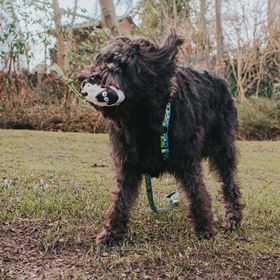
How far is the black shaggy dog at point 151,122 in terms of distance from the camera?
311cm

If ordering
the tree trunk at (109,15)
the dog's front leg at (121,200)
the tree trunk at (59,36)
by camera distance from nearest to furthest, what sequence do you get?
the dog's front leg at (121,200) → the tree trunk at (109,15) → the tree trunk at (59,36)

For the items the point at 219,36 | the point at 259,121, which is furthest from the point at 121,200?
the point at 219,36

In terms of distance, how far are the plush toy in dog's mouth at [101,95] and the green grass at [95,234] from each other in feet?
3.47

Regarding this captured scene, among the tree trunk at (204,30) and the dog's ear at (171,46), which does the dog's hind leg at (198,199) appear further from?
the tree trunk at (204,30)

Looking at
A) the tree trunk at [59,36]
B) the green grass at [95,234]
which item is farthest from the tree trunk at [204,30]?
the green grass at [95,234]

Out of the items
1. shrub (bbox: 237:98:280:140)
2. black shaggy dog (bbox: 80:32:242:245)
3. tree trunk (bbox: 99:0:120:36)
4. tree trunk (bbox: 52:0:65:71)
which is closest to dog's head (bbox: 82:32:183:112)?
black shaggy dog (bbox: 80:32:242:245)

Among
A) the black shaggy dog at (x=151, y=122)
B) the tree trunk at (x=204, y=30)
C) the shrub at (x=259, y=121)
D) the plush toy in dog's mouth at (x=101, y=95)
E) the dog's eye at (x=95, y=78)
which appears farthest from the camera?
the tree trunk at (x=204, y=30)

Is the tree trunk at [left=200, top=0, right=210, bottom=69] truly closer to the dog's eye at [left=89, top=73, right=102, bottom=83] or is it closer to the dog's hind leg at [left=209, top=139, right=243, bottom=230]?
the dog's hind leg at [left=209, top=139, right=243, bottom=230]

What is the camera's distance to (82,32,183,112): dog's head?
2.93m

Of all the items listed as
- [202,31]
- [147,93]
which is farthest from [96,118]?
[147,93]

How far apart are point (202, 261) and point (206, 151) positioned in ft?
4.89

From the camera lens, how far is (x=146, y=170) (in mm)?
3574

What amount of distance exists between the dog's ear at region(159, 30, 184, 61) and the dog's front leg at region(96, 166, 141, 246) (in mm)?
934

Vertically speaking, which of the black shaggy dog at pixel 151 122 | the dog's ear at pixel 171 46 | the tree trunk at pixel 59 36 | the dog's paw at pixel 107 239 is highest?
the tree trunk at pixel 59 36
